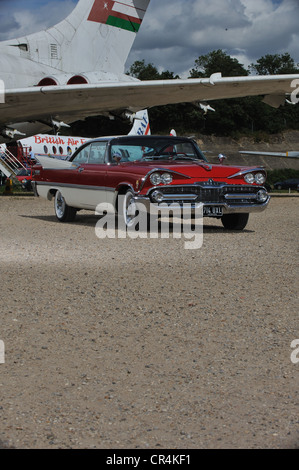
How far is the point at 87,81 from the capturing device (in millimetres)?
22516

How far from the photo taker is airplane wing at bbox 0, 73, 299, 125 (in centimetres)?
2008

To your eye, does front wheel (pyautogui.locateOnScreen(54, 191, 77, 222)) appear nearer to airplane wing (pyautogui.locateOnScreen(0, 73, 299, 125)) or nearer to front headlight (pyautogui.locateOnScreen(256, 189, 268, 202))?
front headlight (pyautogui.locateOnScreen(256, 189, 268, 202))

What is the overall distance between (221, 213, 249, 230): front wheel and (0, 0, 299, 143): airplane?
30.0 feet

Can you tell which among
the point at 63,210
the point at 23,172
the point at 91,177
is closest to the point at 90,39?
the point at 23,172

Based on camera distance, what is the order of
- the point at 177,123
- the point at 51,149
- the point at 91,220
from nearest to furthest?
1. the point at 91,220
2. the point at 51,149
3. the point at 177,123

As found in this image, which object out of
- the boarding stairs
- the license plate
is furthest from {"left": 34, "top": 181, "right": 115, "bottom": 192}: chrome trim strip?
the boarding stairs

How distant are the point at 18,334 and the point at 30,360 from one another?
603 mm

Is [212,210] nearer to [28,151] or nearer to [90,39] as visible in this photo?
[90,39]

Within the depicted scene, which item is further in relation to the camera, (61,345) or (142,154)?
(142,154)

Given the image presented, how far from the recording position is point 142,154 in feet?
38.0

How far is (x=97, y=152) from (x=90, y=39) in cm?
1501

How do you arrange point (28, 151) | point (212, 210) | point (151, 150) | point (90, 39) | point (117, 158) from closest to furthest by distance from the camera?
point (212, 210) < point (117, 158) < point (151, 150) < point (90, 39) < point (28, 151)
